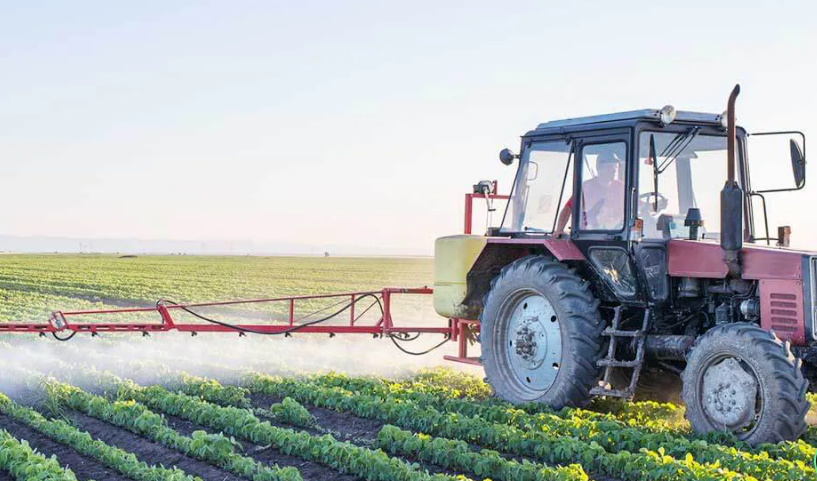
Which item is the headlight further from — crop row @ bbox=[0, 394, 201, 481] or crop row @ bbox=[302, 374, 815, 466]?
crop row @ bbox=[0, 394, 201, 481]

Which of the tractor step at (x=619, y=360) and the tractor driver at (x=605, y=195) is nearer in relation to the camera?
the tractor step at (x=619, y=360)

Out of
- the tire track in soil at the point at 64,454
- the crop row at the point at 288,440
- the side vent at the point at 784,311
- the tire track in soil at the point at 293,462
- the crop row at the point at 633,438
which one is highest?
the side vent at the point at 784,311

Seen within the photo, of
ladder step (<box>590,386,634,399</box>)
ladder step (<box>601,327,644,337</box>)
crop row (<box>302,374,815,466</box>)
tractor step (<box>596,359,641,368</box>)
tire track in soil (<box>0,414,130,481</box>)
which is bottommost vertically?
tire track in soil (<box>0,414,130,481</box>)

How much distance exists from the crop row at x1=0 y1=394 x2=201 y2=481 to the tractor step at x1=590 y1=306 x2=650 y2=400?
3.44 m

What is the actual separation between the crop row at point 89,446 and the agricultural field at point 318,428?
16 millimetres

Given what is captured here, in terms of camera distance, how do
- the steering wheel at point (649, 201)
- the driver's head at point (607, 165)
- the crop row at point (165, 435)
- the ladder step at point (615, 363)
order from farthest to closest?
the driver's head at point (607, 165) < the steering wheel at point (649, 201) < the ladder step at point (615, 363) < the crop row at point (165, 435)

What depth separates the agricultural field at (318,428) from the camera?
6.36 m

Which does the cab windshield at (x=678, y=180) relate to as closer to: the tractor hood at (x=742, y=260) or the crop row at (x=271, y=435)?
the tractor hood at (x=742, y=260)

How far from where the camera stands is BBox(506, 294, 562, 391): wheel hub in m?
8.30

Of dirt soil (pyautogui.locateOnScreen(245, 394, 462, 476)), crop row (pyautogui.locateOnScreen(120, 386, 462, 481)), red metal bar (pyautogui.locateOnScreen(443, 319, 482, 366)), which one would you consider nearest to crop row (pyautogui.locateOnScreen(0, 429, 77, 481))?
crop row (pyautogui.locateOnScreen(120, 386, 462, 481))

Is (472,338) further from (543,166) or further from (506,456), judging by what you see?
(506,456)

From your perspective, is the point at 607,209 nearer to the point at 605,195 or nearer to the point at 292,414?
the point at 605,195

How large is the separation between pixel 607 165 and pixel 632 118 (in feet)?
1.50

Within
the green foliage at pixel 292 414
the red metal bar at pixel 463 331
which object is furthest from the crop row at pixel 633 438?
the green foliage at pixel 292 414
